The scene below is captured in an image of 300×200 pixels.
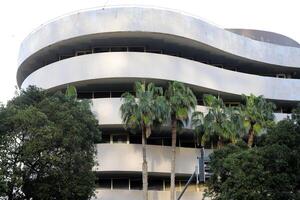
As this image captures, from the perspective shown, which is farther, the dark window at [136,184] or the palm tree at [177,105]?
the dark window at [136,184]

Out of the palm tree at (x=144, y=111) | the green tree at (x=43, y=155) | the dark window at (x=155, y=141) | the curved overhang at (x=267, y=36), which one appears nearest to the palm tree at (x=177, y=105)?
the palm tree at (x=144, y=111)

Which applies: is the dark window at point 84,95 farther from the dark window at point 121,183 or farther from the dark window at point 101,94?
the dark window at point 121,183

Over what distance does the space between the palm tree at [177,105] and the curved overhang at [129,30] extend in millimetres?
6030

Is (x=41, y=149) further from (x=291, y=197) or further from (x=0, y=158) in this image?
(x=291, y=197)

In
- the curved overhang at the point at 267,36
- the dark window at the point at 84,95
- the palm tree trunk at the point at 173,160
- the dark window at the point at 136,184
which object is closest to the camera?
the palm tree trunk at the point at 173,160

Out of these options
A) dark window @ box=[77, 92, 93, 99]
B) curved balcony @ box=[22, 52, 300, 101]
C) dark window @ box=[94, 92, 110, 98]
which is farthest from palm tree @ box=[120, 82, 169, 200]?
dark window @ box=[77, 92, 93, 99]

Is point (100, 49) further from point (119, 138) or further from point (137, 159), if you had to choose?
point (137, 159)

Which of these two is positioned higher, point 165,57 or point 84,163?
point 165,57

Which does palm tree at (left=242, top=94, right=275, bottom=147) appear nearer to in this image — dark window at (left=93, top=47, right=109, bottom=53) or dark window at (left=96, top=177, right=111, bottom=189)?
dark window at (left=96, top=177, right=111, bottom=189)

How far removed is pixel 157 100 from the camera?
4131 centimetres

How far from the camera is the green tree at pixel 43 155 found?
82.5ft

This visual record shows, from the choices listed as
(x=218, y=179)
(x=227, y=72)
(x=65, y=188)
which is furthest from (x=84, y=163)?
(x=227, y=72)

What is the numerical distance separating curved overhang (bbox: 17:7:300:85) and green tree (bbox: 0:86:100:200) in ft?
62.1

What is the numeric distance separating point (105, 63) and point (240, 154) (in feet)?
69.2
